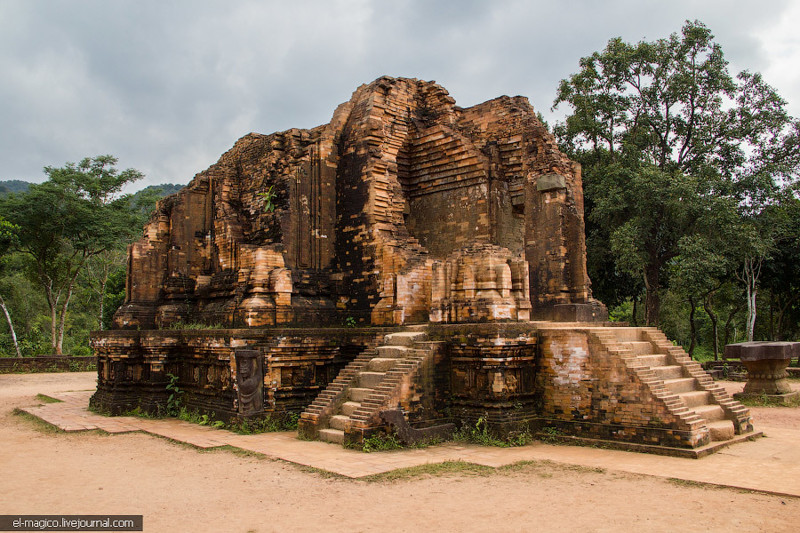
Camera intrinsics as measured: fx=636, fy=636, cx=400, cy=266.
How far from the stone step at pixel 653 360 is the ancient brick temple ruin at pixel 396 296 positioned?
0.20 feet

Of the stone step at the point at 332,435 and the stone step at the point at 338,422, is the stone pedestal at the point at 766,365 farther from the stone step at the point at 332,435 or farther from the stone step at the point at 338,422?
the stone step at the point at 332,435

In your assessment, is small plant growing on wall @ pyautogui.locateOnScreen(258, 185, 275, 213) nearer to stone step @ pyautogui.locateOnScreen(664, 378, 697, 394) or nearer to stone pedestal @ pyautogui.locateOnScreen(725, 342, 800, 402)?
stone step @ pyautogui.locateOnScreen(664, 378, 697, 394)

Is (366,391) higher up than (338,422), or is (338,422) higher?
(366,391)

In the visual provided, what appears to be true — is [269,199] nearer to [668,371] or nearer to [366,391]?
[366,391]

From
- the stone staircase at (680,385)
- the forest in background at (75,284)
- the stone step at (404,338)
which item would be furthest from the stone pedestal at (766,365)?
the forest in background at (75,284)

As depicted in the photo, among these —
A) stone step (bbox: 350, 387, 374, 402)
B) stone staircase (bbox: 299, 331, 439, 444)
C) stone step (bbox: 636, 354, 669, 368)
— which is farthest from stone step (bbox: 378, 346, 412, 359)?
stone step (bbox: 636, 354, 669, 368)

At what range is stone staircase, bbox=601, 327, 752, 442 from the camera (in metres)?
8.36

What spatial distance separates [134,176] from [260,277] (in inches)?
732

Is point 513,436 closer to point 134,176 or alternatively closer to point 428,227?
point 428,227

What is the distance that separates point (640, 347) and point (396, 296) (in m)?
4.08

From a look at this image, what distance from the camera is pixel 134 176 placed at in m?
27.4

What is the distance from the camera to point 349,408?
9125 millimetres

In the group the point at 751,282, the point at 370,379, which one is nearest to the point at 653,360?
the point at 370,379

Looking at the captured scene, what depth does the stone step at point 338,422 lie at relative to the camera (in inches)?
351
